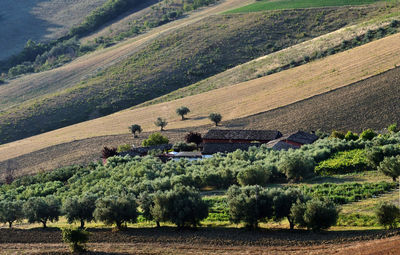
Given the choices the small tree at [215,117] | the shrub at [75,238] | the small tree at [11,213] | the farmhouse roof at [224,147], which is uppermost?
the small tree at [215,117]

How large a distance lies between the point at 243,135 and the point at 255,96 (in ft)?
48.0

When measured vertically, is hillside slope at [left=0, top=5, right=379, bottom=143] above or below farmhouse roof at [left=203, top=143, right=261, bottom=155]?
above

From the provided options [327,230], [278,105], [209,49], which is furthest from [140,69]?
[327,230]

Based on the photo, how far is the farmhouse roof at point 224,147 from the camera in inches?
2481

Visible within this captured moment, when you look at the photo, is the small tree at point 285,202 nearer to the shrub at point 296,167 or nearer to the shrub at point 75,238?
the shrub at point 75,238

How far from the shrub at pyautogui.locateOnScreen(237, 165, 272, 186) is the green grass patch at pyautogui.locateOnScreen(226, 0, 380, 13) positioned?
7332 centimetres

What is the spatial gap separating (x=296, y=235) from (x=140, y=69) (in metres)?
77.2

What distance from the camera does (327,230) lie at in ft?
113

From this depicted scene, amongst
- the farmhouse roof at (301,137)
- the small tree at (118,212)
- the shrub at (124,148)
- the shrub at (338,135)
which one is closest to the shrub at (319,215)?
the small tree at (118,212)

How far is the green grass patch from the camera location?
115812 millimetres

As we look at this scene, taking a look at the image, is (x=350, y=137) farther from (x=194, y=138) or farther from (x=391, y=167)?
(x=391, y=167)

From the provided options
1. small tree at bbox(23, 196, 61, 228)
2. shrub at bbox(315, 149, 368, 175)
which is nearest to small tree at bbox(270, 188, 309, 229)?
shrub at bbox(315, 149, 368, 175)

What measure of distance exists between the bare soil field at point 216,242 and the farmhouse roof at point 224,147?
24178 millimetres

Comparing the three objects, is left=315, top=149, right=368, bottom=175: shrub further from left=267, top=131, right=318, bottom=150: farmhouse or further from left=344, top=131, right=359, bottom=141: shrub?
left=267, top=131, right=318, bottom=150: farmhouse
